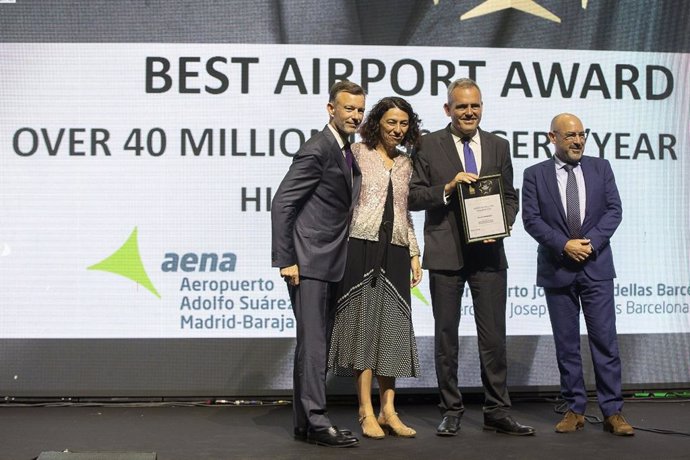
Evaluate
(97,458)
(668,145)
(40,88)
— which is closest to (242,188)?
(40,88)

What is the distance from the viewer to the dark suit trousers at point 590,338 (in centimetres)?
440

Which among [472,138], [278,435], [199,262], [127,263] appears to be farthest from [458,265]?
[127,263]

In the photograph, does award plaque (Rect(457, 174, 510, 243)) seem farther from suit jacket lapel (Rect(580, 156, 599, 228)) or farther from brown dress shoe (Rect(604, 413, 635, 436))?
brown dress shoe (Rect(604, 413, 635, 436))

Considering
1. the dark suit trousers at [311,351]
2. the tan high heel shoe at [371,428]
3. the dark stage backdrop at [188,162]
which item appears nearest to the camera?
the dark suit trousers at [311,351]

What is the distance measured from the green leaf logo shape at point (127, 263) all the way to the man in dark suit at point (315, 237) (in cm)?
152

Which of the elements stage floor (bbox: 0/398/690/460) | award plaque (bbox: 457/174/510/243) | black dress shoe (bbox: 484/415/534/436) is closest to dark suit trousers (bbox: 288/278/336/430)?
stage floor (bbox: 0/398/690/460)

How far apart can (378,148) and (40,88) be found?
2162mm

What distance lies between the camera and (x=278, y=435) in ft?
14.5

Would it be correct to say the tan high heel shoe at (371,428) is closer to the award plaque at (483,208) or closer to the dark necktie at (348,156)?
the award plaque at (483,208)

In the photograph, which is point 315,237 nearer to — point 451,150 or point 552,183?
point 451,150

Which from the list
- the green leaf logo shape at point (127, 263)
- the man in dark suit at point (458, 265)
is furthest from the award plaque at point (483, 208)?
the green leaf logo shape at point (127, 263)

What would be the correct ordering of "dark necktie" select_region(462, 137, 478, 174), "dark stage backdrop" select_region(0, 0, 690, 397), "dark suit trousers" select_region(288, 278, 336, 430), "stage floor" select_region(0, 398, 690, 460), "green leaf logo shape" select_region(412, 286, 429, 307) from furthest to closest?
"green leaf logo shape" select_region(412, 286, 429, 307), "dark stage backdrop" select_region(0, 0, 690, 397), "dark necktie" select_region(462, 137, 478, 174), "dark suit trousers" select_region(288, 278, 336, 430), "stage floor" select_region(0, 398, 690, 460)

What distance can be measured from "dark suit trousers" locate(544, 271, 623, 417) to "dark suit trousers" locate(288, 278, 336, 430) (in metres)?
1.15

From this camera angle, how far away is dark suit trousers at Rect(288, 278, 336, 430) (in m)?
4.13
